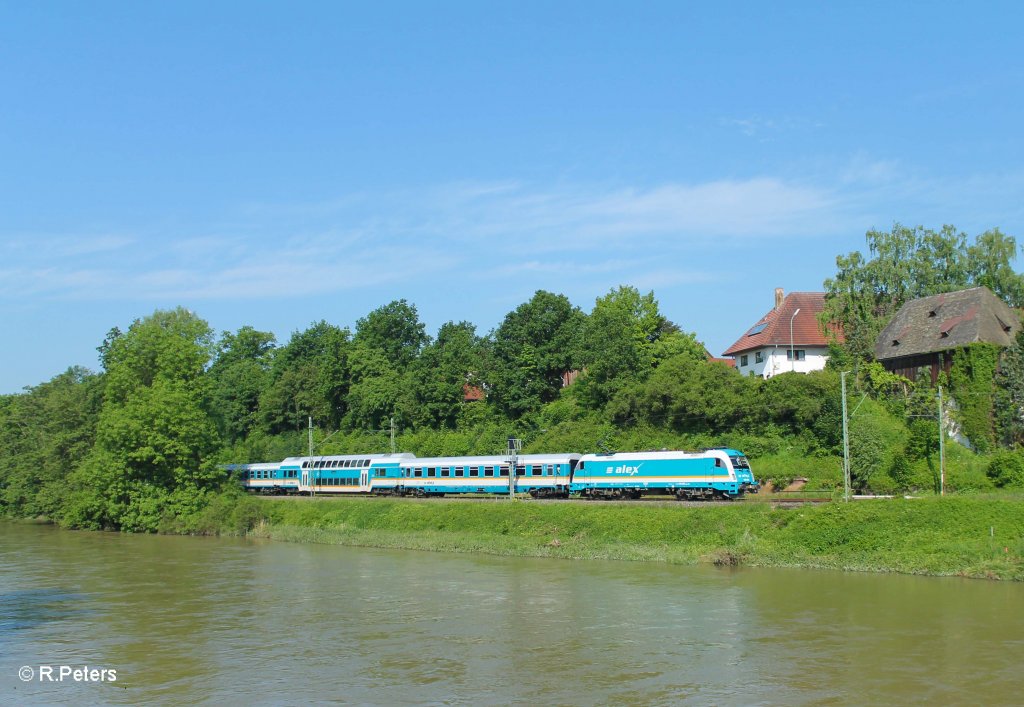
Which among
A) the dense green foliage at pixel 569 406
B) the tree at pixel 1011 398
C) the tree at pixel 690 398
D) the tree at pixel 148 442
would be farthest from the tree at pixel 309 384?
the tree at pixel 1011 398

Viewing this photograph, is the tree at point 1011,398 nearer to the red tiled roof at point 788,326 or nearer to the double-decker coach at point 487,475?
the red tiled roof at point 788,326

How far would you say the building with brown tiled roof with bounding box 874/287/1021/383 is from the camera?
186 ft

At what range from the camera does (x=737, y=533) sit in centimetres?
3972

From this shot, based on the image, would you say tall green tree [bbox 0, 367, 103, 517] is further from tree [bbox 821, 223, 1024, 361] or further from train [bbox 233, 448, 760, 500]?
tree [bbox 821, 223, 1024, 361]

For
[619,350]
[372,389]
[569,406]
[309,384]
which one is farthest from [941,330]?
[309,384]

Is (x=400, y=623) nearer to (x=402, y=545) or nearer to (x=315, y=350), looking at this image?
(x=402, y=545)

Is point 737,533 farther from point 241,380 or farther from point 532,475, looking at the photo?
point 241,380

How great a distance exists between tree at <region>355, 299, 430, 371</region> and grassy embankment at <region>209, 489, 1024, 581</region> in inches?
1640

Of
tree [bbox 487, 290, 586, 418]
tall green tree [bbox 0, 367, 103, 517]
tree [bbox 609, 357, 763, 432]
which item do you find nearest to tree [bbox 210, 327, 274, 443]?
tall green tree [bbox 0, 367, 103, 517]

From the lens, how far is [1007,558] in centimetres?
3331

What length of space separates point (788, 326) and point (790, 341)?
85.0 inches

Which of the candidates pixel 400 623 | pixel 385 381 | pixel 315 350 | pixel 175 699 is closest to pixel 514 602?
pixel 400 623

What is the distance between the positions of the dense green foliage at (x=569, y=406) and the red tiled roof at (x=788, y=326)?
14.0 feet

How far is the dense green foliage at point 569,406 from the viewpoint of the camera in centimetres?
5375
